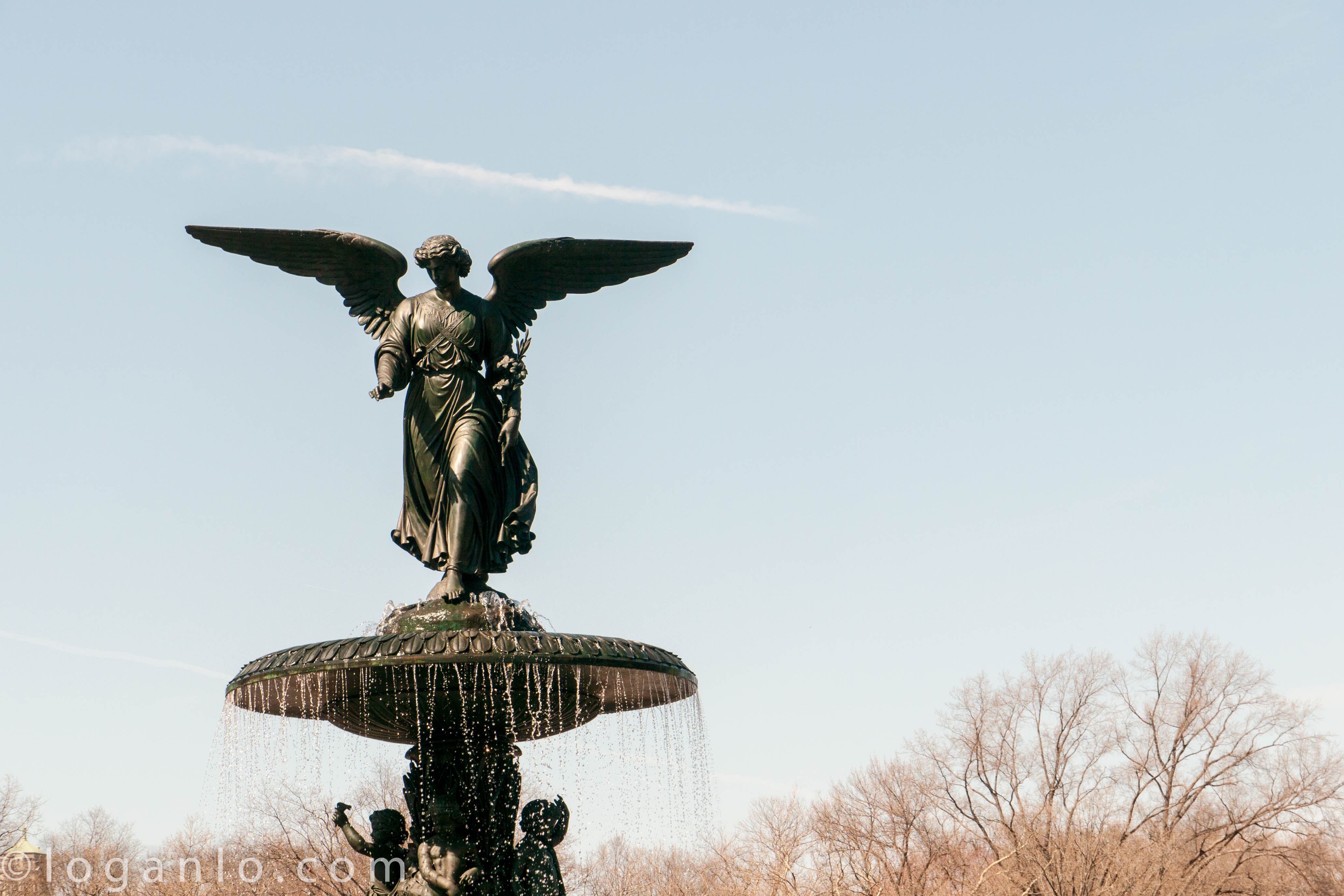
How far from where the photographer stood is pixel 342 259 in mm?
10578

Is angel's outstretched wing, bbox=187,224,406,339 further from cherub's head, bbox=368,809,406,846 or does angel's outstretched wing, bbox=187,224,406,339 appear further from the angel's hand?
cherub's head, bbox=368,809,406,846

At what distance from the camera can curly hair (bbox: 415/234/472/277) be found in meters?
10.2

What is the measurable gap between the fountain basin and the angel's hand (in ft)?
5.33

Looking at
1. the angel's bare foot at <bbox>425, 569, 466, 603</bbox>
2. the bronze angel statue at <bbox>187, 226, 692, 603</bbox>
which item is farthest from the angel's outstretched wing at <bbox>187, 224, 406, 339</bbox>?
the angel's bare foot at <bbox>425, 569, 466, 603</bbox>

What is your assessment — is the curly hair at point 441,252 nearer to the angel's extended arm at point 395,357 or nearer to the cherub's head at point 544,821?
the angel's extended arm at point 395,357

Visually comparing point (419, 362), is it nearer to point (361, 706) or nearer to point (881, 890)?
point (361, 706)

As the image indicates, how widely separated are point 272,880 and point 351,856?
2.30 metres

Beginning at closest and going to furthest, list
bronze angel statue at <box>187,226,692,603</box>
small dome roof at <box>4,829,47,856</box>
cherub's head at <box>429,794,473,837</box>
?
cherub's head at <box>429,794,473,837</box>
bronze angel statue at <box>187,226,692,603</box>
small dome roof at <box>4,829,47,856</box>

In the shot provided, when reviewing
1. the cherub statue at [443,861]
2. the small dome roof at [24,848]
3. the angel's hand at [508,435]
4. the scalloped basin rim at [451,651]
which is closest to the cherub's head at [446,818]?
the cherub statue at [443,861]

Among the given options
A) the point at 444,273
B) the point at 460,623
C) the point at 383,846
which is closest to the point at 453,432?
the point at 444,273

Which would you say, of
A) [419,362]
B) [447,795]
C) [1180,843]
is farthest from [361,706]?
[1180,843]

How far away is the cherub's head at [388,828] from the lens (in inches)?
374

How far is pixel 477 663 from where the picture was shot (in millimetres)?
8664

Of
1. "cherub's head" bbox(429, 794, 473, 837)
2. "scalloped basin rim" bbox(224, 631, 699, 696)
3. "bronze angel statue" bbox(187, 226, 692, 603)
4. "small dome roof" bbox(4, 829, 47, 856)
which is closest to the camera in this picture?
"scalloped basin rim" bbox(224, 631, 699, 696)
